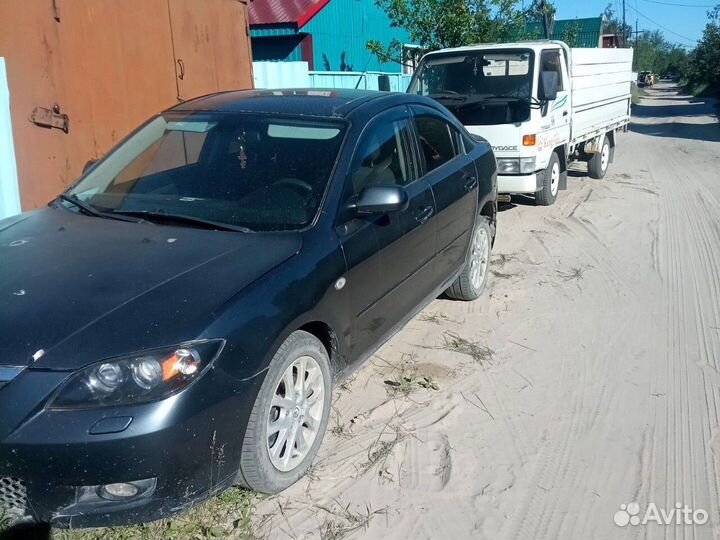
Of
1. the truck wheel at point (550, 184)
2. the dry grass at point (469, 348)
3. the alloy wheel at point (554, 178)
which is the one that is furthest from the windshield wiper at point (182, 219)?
the alloy wheel at point (554, 178)

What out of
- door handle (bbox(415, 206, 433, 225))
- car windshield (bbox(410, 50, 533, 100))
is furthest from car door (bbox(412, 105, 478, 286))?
car windshield (bbox(410, 50, 533, 100))

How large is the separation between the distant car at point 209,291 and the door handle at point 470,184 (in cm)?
29

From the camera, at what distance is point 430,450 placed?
388cm

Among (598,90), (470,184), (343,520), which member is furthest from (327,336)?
(598,90)

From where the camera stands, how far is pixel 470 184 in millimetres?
5609

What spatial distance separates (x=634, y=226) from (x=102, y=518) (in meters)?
7.89

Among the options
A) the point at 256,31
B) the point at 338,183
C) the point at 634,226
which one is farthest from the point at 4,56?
the point at 256,31

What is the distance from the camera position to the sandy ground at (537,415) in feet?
11.0

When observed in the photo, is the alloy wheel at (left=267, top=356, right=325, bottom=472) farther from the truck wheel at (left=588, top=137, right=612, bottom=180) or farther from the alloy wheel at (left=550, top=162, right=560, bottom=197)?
the truck wheel at (left=588, top=137, right=612, bottom=180)

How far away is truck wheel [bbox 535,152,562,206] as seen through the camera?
396 inches

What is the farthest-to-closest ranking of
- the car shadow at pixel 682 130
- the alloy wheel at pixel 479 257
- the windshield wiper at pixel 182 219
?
1. the car shadow at pixel 682 130
2. the alloy wheel at pixel 479 257
3. the windshield wiper at pixel 182 219

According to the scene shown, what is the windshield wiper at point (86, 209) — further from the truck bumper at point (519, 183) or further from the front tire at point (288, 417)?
the truck bumper at point (519, 183)

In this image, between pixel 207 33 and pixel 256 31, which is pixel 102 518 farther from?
pixel 256 31

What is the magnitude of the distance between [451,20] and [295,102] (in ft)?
38.3
